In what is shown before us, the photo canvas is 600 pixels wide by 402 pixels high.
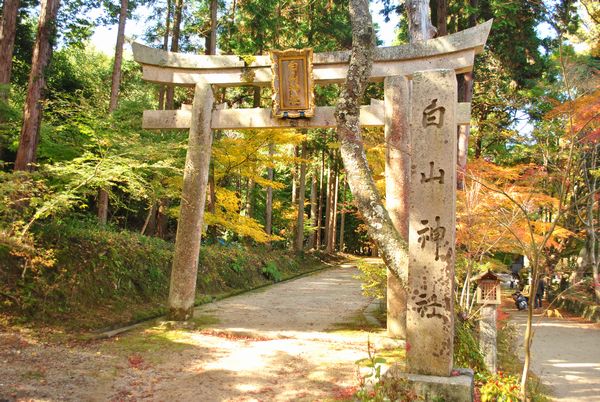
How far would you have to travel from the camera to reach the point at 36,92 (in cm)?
871

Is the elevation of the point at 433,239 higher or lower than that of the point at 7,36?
lower

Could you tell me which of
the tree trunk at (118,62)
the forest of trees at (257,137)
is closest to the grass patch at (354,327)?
the forest of trees at (257,137)

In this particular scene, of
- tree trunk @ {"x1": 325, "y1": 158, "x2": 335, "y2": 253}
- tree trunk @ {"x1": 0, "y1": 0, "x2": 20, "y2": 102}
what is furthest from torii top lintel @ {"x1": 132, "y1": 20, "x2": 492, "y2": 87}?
tree trunk @ {"x1": 325, "y1": 158, "x2": 335, "y2": 253}

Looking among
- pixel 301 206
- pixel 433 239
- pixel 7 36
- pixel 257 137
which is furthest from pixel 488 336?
pixel 301 206

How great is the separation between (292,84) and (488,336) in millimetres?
5040

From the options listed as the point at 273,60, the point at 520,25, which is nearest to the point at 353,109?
the point at 273,60

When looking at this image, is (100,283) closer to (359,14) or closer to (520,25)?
(359,14)

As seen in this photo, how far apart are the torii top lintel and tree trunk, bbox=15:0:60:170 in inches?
84.7

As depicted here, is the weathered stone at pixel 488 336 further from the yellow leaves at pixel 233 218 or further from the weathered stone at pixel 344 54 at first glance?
the yellow leaves at pixel 233 218

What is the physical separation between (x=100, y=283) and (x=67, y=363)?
2950 mm

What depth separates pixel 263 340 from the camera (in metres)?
Answer: 7.26

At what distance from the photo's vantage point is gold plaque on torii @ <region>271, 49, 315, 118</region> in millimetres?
7695

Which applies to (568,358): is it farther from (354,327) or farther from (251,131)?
(251,131)

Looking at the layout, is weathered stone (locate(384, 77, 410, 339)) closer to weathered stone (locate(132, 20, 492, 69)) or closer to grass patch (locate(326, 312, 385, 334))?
weathered stone (locate(132, 20, 492, 69))
